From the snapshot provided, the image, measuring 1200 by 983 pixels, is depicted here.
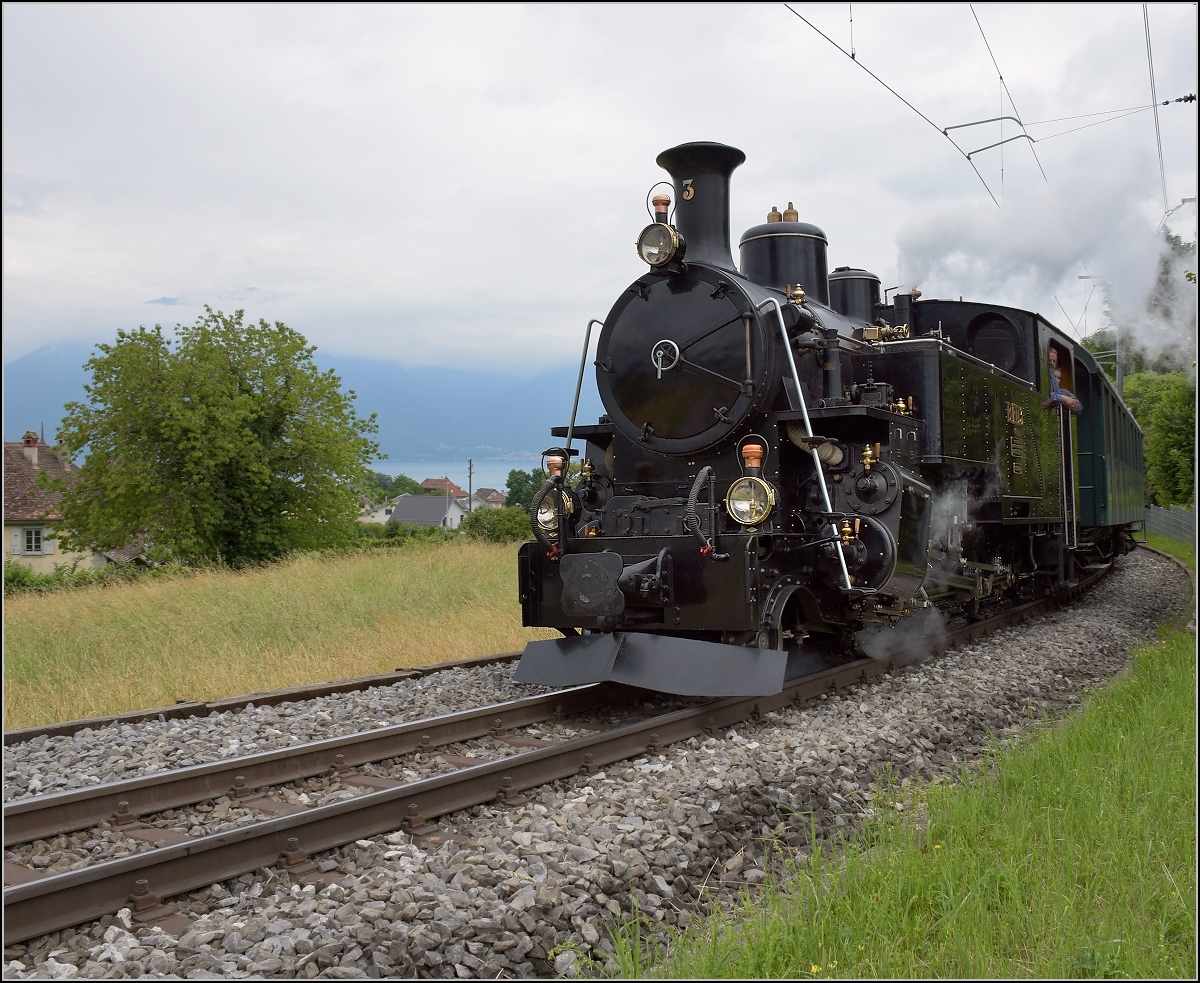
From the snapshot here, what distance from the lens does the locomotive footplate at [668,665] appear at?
542 cm

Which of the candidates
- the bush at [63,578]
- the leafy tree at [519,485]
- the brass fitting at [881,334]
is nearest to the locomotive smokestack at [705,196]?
the brass fitting at [881,334]

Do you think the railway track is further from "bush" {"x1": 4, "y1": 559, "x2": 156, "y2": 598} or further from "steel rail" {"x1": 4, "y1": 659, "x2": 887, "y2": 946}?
"bush" {"x1": 4, "y1": 559, "x2": 156, "y2": 598}

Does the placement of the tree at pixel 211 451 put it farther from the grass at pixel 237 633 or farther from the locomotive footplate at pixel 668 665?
the locomotive footplate at pixel 668 665

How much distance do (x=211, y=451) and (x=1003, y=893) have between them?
23.0m

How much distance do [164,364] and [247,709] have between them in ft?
68.2

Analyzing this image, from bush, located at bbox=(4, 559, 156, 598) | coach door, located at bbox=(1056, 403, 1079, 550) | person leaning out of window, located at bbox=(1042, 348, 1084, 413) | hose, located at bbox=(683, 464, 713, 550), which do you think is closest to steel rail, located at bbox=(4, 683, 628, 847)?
hose, located at bbox=(683, 464, 713, 550)

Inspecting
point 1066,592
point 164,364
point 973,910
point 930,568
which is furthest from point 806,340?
point 164,364

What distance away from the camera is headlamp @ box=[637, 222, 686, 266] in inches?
251

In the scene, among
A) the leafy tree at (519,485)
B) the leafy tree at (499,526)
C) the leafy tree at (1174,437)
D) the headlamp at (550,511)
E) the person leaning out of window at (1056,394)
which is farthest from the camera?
the leafy tree at (519,485)

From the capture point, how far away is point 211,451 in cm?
2330

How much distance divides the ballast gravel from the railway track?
73 millimetres

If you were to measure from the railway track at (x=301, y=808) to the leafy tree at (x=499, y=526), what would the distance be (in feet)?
54.2

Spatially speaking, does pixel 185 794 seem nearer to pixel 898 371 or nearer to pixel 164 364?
pixel 898 371

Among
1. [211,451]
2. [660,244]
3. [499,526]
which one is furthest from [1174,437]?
[211,451]
